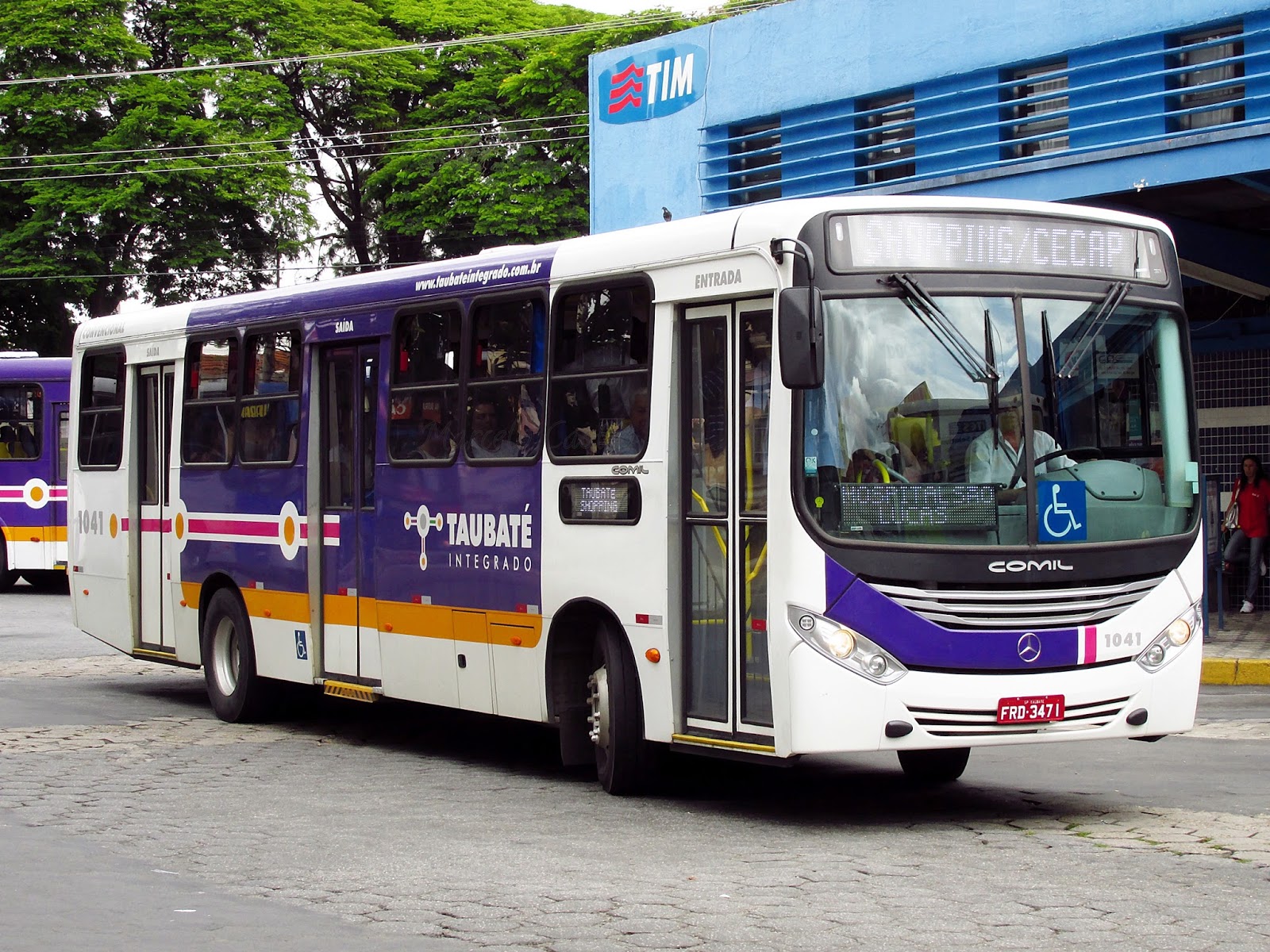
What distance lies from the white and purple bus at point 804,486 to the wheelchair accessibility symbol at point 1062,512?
0.7 inches

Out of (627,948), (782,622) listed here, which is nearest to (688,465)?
(782,622)

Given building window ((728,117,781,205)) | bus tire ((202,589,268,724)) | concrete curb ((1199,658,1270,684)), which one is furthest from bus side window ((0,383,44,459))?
concrete curb ((1199,658,1270,684))

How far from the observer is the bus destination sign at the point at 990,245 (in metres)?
8.84

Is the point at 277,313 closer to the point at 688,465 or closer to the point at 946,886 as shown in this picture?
the point at 688,465

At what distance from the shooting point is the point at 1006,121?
1994cm

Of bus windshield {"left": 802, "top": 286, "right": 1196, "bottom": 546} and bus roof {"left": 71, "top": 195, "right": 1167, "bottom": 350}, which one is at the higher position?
bus roof {"left": 71, "top": 195, "right": 1167, "bottom": 350}

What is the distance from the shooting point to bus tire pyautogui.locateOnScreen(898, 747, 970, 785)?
10180 mm

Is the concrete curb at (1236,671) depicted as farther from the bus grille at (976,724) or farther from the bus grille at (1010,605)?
the bus grille at (976,724)

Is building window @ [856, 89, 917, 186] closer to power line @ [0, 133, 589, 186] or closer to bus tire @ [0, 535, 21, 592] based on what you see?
bus tire @ [0, 535, 21, 592]

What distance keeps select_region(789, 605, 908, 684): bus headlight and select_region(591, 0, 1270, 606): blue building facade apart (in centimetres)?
753

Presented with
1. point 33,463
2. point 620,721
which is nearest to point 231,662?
point 620,721

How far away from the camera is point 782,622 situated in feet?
28.3

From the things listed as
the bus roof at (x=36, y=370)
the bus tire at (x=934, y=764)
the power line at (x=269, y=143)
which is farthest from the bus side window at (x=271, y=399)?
the power line at (x=269, y=143)

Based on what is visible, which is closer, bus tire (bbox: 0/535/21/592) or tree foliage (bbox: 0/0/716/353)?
bus tire (bbox: 0/535/21/592)
